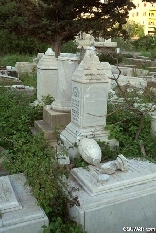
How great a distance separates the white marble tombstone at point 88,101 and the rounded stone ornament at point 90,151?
0.92 ft

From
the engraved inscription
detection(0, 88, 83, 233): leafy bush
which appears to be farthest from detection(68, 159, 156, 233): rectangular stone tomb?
the engraved inscription

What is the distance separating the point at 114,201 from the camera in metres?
3.24

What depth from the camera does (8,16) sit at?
20.9 metres

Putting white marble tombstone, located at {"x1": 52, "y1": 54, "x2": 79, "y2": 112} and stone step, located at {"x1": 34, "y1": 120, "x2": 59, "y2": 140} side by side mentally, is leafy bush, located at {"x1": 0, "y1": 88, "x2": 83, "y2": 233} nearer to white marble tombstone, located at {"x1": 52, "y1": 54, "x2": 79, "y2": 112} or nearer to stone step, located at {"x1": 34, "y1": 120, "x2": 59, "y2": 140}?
stone step, located at {"x1": 34, "y1": 120, "x2": 59, "y2": 140}

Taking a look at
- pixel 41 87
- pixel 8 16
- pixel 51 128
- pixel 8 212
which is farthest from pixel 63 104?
pixel 8 16

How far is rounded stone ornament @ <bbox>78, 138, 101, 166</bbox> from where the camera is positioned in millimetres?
3900

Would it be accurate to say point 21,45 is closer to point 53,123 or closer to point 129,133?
point 53,123

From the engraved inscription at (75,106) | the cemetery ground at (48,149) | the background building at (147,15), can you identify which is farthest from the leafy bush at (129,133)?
the background building at (147,15)

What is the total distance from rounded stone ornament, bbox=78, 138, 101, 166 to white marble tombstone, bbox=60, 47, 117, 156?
0.28m

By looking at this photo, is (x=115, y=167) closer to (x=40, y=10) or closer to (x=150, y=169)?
(x=150, y=169)

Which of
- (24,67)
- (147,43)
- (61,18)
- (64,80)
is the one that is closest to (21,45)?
(61,18)

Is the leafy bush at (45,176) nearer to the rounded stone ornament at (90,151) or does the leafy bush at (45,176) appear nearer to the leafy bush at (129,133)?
the rounded stone ornament at (90,151)

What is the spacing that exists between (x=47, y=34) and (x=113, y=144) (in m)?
15.6

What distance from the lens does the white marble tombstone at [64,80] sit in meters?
5.40
